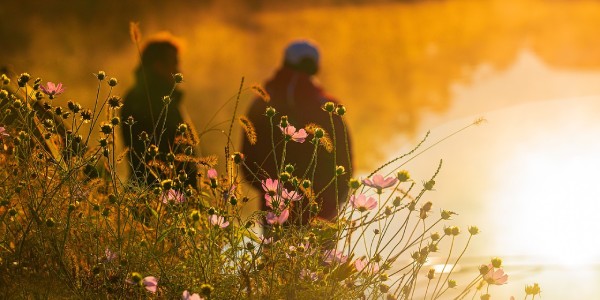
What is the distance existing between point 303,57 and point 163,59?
0.93 m

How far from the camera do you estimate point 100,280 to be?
2.77 meters

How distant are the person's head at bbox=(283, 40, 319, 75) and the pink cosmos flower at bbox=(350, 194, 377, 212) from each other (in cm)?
430

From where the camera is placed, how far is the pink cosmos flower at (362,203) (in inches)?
111

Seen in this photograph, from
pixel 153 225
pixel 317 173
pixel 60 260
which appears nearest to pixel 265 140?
pixel 317 173

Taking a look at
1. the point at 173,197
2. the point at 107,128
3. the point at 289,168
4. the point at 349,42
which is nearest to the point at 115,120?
the point at 107,128

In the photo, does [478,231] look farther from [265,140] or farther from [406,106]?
[406,106]

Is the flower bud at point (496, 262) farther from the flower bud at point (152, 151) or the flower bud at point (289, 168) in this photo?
the flower bud at point (152, 151)

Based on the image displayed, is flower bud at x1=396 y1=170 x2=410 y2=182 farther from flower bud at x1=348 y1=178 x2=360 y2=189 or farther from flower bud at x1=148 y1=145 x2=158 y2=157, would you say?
flower bud at x1=148 y1=145 x2=158 y2=157

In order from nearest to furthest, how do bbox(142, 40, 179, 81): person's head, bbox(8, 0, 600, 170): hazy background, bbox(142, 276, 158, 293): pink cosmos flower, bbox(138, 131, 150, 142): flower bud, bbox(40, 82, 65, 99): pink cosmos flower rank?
bbox(142, 276, 158, 293): pink cosmos flower → bbox(138, 131, 150, 142): flower bud → bbox(40, 82, 65, 99): pink cosmos flower → bbox(142, 40, 179, 81): person's head → bbox(8, 0, 600, 170): hazy background

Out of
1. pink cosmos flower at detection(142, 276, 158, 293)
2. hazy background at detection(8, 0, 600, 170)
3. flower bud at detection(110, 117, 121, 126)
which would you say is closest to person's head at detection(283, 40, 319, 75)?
flower bud at detection(110, 117, 121, 126)

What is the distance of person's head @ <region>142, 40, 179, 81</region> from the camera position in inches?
278

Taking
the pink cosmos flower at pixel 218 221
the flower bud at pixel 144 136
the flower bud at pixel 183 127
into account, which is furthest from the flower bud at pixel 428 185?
the flower bud at pixel 144 136

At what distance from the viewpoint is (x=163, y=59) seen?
707cm

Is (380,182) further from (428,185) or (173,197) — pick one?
(173,197)
